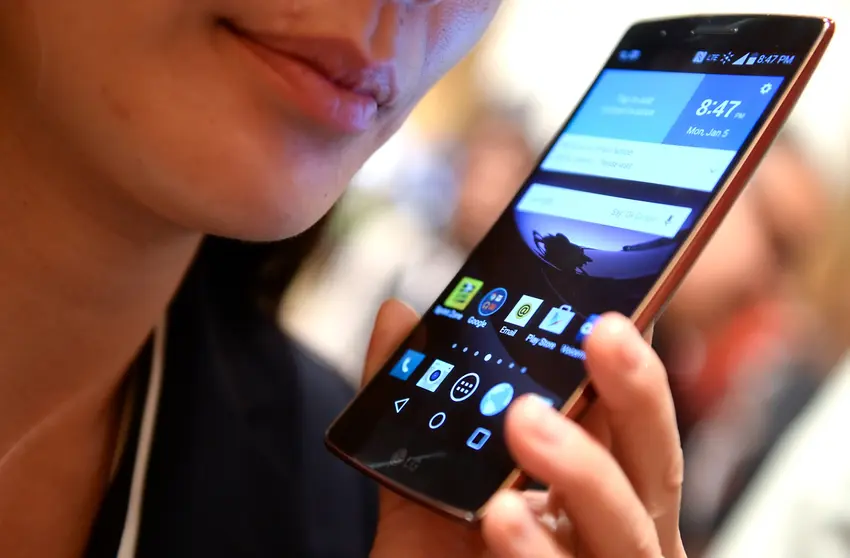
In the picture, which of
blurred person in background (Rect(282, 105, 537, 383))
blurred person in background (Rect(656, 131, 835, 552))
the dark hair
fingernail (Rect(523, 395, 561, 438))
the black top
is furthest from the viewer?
blurred person in background (Rect(282, 105, 537, 383))

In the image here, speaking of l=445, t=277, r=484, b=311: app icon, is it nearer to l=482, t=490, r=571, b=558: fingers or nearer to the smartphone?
the smartphone

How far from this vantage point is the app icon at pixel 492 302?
41 centimetres

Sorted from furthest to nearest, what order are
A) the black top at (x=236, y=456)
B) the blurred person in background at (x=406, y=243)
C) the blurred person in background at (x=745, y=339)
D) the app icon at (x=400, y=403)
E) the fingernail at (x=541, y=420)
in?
the blurred person in background at (x=406, y=243) → the blurred person in background at (x=745, y=339) → the black top at (x=236, y=456) → the app icon at (x=400, y=403) → the fingernail at (x=541, y=420)

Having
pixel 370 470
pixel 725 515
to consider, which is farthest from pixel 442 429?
pixel 725 515

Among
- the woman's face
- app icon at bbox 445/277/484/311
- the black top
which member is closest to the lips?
the woman's face

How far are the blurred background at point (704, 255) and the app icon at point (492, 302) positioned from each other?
31 centimetres

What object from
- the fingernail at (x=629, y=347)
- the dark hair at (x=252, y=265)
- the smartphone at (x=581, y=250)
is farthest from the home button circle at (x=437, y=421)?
the dark hair at (x=252, y=265)

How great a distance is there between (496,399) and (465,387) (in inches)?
0.9

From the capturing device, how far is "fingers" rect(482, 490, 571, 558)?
0.30 meters

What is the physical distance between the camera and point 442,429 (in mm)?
371

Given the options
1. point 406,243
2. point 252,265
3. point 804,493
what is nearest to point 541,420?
point 252,265

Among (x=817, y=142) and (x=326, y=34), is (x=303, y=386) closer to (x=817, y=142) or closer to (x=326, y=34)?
(x=326, y=34)

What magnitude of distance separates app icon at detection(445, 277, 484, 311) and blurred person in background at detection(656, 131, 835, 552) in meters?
0.61

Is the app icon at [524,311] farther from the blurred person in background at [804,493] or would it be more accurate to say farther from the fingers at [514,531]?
the blurred person in background at [804,493]
